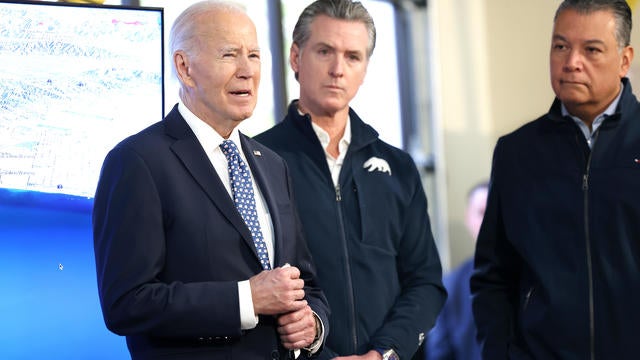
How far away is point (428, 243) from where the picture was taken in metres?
2.85

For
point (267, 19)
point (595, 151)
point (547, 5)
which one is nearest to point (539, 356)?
point (595, 151)

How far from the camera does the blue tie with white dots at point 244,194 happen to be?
2.16 meters

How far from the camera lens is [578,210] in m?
2.54

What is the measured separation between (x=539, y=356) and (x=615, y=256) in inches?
13.7

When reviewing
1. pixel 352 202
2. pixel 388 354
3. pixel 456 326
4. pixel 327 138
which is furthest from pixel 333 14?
pixel 456 326

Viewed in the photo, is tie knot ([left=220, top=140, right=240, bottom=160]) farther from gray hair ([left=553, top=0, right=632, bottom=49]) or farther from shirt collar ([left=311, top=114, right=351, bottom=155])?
gray hair ([left=553, top=0, right=632, bottom=49])

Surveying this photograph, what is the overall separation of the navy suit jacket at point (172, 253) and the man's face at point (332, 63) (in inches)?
25.1

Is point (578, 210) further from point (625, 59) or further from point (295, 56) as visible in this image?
point (295, 56)

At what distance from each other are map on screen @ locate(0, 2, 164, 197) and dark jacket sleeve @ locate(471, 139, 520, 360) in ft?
3.34

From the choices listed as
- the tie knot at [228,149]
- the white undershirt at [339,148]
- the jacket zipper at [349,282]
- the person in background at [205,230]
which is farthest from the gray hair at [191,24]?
the jacket zipper at [349,282]

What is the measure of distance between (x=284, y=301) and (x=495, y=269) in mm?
926

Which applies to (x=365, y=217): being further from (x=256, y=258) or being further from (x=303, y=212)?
(x=256, y=258)

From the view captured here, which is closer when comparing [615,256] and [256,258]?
[256,258]

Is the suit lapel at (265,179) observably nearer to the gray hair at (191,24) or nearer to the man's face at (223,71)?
the man's face at (223,71)
